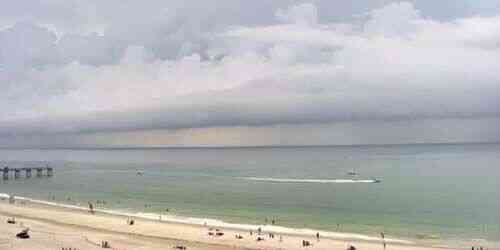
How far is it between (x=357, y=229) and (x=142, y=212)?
24.0 metres

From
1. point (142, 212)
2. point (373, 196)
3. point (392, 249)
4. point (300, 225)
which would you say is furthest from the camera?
point (373, 196)

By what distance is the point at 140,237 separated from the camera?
4512cm

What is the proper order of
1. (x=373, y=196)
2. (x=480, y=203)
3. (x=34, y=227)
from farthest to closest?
(x=373, y=196) < (x=480, y=203) < (x=34, y=227)

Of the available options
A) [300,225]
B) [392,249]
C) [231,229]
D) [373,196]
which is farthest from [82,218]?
[373,196]

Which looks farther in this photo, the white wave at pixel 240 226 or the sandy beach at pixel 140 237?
the white wave at pixel 240 226

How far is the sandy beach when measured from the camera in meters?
40.2

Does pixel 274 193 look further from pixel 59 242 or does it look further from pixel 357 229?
pixel 59 242

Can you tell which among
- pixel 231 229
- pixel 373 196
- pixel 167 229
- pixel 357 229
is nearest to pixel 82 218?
pixel 167 229

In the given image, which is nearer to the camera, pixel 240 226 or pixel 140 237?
pixel 140 237

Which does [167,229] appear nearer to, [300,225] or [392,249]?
[300,225]

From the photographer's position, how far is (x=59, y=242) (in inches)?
1606

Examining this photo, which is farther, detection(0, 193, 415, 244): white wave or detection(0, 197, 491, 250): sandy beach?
detection(0, 193, 415, 244): white wave

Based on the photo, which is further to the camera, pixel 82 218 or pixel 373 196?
pixel 373 196

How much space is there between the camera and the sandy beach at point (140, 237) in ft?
132
